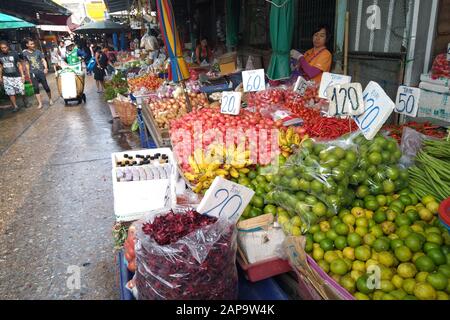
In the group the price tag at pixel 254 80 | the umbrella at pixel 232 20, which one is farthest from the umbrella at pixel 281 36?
the umbrella at pixel 232 20

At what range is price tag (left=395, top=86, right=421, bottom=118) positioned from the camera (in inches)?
105

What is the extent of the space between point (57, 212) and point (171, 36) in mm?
2722

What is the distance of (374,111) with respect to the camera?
2.30 m

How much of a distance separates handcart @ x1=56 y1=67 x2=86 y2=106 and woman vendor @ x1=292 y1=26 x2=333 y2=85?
8.44 metres

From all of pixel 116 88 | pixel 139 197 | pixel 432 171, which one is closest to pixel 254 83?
pixel 139 197

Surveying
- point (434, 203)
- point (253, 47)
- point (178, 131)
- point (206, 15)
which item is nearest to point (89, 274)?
point (178, 131)

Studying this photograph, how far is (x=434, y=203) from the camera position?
2119 millimetres

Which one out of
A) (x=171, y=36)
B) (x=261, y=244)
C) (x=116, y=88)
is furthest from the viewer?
(x=116, y=88)

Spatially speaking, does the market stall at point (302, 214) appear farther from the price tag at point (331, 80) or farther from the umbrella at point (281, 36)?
the umbrella at point (281, 36)

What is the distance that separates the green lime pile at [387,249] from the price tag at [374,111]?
1.52ft

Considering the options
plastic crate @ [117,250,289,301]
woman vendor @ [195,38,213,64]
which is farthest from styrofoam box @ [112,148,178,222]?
woman vendor @ [195,38,213,64]

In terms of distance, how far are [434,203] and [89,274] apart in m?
2.85

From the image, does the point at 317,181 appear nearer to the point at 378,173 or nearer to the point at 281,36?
the point at 378,173
